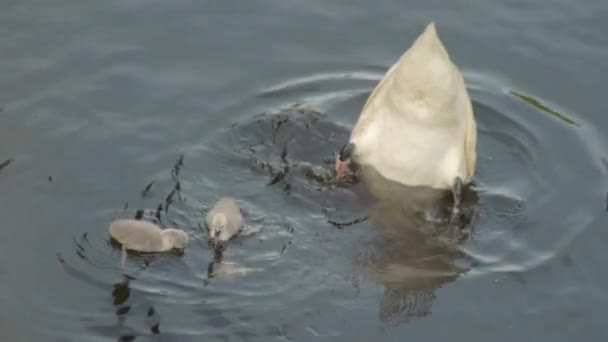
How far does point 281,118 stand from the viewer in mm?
10531

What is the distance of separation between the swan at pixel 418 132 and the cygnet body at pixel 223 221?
1250 mm

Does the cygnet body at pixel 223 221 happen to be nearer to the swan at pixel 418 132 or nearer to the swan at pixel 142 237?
the swan at pixel 142 237

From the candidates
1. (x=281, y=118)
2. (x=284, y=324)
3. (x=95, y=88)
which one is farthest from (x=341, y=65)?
(x=284, y=324)

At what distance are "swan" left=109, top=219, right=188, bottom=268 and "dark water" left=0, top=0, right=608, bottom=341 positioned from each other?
107 mm

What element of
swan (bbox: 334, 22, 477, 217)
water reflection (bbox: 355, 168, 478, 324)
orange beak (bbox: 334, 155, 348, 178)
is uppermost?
swan (bbox: 334, 22, 477, 217)

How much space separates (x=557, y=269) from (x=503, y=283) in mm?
434

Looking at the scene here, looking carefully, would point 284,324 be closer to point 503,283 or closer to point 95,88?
point 503,283

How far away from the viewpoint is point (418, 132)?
386 inches

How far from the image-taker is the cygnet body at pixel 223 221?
8711mm

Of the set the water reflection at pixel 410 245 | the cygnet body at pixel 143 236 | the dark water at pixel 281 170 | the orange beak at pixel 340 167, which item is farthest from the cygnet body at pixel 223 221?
the orange beak at pixel 340 167

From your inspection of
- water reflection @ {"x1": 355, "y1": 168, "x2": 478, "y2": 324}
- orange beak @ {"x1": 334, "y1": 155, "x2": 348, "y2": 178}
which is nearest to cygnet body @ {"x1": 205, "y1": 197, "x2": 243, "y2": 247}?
water reflection @ {"x1": 355, "y1": 168, "x2": 478, "y2": 324}

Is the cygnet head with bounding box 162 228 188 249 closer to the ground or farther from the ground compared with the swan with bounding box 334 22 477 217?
closer to the ground

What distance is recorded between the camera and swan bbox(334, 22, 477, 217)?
9477 mm

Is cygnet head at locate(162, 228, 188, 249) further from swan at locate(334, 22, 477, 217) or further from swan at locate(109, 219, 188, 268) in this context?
swan at locate(334, 22, 477, 217)
